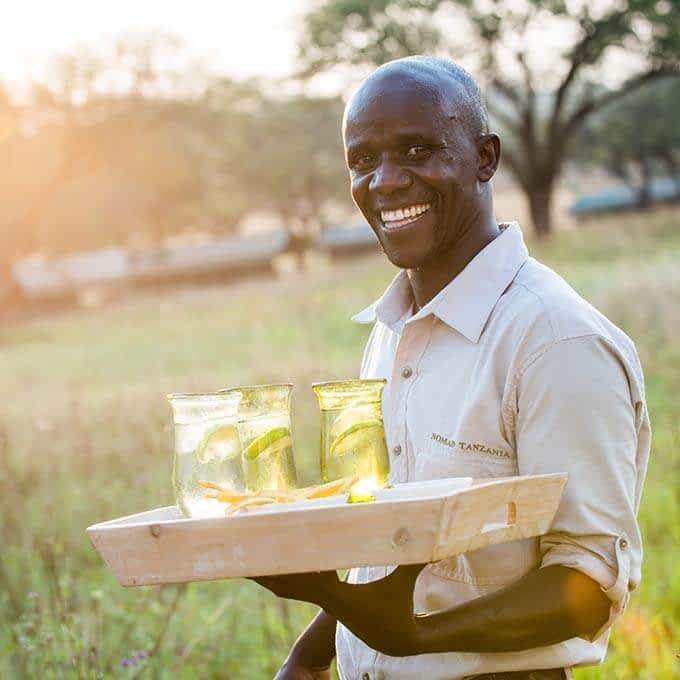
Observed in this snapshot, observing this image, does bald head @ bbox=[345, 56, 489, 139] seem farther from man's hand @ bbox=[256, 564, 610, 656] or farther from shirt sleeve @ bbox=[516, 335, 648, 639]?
man's hand @ bbox=[256, 564, 610, 656]

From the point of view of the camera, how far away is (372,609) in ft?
6.90

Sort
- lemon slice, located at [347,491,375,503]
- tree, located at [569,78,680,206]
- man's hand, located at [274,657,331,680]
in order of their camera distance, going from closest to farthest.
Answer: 1. lemon slice, located at [347,491,375,503]
2. man's hand, located at [274,657,331,680]
3. tree, located at [569,78,680,206]

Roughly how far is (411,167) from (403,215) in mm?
97

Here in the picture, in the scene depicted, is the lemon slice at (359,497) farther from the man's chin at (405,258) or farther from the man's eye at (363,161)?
the man's eye at (363,161)

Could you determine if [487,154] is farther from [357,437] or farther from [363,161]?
[357,437]

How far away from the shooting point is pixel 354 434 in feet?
6.95

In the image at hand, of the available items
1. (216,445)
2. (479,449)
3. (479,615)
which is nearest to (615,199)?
(479,449)

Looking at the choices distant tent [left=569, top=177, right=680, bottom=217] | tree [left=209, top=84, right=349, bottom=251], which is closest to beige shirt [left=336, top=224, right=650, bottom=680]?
tree [left=209, top=84, right=349, bottom=251]

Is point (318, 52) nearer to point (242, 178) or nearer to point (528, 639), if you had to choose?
point (242, 178)

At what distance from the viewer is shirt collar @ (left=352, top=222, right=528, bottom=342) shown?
2334mm

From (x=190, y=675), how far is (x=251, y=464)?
345 centimetres

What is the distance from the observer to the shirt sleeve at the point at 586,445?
212 centimetres

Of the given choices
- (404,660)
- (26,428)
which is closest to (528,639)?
(404,660)

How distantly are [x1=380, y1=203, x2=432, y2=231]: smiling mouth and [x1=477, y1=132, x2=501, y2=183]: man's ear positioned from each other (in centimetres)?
16
